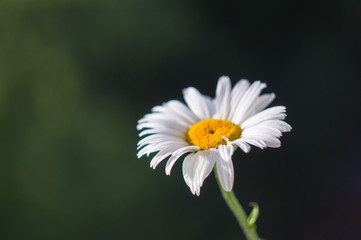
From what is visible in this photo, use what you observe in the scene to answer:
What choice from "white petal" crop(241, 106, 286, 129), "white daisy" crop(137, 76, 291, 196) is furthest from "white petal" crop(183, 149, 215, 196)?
"white petal" crop(241, 106, 286, 129)

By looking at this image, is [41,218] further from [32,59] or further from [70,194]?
[32,59]

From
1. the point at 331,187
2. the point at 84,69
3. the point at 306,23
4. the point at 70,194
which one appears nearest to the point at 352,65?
the point at 306,23

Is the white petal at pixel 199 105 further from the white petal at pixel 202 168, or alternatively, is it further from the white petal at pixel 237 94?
the white petal at pixel 202 168

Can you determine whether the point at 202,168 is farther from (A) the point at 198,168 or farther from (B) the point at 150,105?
(B) the point at 150,105

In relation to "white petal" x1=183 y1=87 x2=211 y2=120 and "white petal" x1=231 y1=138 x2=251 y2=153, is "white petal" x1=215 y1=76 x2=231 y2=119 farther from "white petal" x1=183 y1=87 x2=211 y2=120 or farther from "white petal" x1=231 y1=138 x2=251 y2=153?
"white petal" x1=231 y1=138 x2=251 y2=153

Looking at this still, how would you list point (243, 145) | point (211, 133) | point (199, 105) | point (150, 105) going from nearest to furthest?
point (243, 145) < point (211, 133) < point (199, 105) < point (150, 105)

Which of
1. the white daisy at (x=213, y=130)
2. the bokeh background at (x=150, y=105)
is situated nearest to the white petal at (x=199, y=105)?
the white daisy at (x=213, y=130)

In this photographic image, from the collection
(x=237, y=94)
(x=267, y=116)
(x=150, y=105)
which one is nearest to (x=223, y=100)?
(x=237, y=94)
